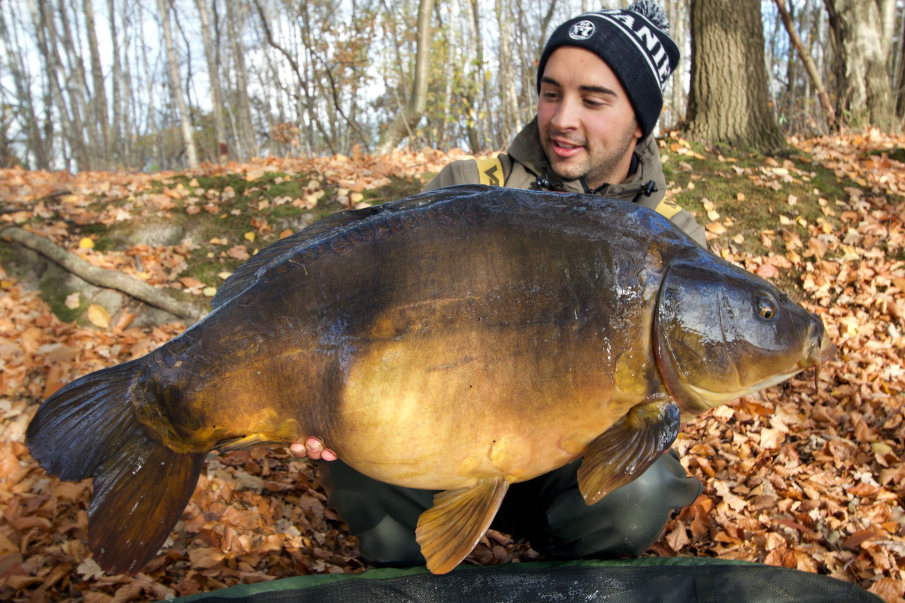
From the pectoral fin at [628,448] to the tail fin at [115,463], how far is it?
1.03 meters

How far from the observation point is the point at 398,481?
60.6 inches

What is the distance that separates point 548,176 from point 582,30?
0.64m

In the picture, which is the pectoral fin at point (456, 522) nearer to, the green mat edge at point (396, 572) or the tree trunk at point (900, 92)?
the green mat edge at point (396, 572)

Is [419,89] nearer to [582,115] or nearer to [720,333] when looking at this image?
[582,115]

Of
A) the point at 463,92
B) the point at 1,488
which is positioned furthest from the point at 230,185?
the point at 463,92

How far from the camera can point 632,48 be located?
2572mm

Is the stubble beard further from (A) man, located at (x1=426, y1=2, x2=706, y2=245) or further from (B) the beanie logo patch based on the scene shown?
(B) the beanie logo patch

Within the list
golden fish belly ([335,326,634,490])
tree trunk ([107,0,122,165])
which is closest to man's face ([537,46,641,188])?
golden fish belly ([335,326,634,490])

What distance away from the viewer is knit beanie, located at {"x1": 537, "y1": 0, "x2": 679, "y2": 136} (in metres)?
→ 2.54

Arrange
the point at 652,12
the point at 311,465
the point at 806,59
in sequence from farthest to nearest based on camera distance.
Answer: the point at 806,59, the point at 311,465, the point at 652,12

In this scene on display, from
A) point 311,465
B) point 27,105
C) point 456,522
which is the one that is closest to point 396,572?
point 456,522

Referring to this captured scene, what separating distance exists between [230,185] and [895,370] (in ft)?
18.4

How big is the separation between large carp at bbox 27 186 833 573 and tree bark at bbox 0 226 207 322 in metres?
3.03

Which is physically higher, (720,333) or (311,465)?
(720,333)
